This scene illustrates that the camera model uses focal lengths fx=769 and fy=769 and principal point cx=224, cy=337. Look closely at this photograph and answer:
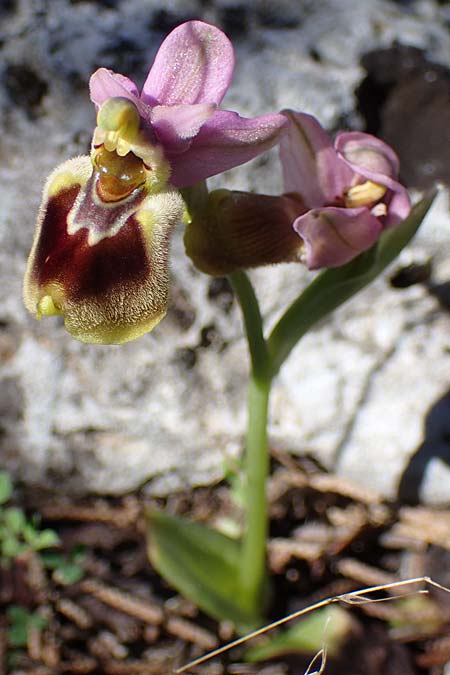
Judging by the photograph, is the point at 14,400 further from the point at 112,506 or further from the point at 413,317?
the point at 413,317

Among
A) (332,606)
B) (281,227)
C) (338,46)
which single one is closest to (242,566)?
(332,606)

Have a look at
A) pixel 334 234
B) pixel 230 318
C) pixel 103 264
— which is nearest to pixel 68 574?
pixel 230 318

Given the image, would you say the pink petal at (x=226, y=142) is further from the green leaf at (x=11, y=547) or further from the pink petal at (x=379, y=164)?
the green leaf at (x=11, y=547)

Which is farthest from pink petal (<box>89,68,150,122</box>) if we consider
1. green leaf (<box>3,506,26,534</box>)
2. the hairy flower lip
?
green leaf (<box>3,506,26,534</box>)

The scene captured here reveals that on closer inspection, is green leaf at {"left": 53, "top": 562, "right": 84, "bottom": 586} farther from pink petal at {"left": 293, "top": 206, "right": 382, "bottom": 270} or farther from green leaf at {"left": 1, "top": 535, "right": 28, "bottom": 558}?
pink petal at {"left": 293, "top": 206, "right": 382, "bottom": 270}

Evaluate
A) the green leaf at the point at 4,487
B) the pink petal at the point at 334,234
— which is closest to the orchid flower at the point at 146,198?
the pink petal at the point at 334,234

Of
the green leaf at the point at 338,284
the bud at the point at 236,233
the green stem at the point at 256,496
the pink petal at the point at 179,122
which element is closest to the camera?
the pink petal at the point at 179,122

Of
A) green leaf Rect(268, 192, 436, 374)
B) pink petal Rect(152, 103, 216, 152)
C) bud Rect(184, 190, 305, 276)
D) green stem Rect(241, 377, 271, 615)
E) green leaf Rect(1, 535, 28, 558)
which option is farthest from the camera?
green leaf Rect(1, 535, 28, 558)

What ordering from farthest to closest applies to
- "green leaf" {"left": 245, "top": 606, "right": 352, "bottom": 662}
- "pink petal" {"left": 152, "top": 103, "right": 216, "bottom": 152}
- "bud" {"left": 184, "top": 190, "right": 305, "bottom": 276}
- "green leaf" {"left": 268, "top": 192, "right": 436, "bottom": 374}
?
"green leaf" {"left": 245, "top": 606, "right": 352, "bottom": 662} → "green leaf" {"left": 268, "top": 192, "right": 436, "bottom": 374} → "bud" {"left": 184, "top": 190, "right": 305, "bottom": 276} → "pink petal" {"left": 152, "top": 103, "right": 216, "bottom": 152}

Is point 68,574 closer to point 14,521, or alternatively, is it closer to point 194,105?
point 14,521
